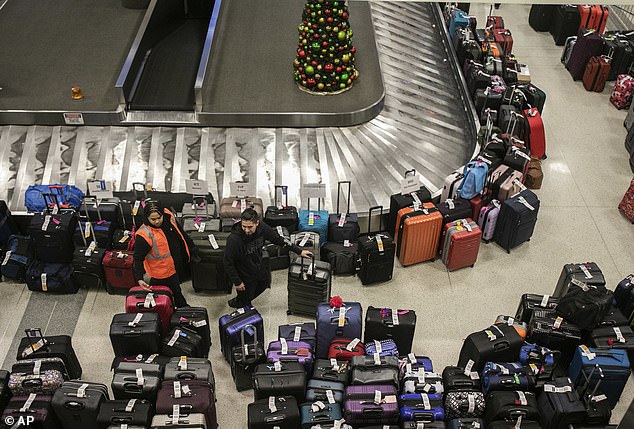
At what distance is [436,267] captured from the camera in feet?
27.4

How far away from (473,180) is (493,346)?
8.12 feet

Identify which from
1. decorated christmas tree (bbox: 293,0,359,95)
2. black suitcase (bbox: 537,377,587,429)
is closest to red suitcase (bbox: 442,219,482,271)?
black suitcase (bbox: 537,377,587,429)

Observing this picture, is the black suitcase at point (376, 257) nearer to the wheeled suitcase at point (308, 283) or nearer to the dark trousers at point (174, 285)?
the wheeled suitcase at point (308, 283)

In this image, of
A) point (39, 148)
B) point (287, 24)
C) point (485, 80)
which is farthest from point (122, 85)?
point (485, 80)

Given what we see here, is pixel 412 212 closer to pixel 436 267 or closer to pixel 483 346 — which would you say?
pixel 436 267

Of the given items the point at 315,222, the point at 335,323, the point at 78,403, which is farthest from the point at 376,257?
the point at 78,403

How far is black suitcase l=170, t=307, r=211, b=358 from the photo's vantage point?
22.1 ft

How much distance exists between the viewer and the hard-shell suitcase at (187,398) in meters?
5.77

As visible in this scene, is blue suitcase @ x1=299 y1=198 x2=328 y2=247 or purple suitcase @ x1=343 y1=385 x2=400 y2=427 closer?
purple suitcase @ x1=343 y1=385 x2=400 y2=427

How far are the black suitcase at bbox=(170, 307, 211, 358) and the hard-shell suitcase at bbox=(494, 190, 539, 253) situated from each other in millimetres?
3881

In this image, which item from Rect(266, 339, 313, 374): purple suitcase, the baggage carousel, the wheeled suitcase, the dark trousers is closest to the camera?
Rect(266, 339, 313, 374): purple suitcase

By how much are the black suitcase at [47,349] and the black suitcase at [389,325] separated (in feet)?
9.42

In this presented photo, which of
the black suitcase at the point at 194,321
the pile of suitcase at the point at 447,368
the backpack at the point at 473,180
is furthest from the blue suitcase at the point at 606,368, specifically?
the black suitcase at the point at 194,321

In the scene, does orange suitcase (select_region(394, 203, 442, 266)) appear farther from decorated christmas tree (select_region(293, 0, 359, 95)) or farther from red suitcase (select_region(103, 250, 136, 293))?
red suitcase (select_region(103, 250, 136, 293))
